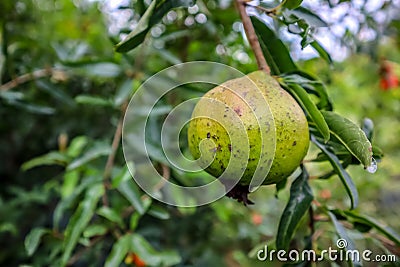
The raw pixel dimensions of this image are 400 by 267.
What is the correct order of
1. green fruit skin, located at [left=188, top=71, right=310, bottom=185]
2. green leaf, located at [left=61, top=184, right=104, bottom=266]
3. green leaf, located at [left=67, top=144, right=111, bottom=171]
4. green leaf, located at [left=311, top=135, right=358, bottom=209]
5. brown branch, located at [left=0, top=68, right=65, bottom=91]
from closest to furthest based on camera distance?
1. green fruit skin, located at [left=188, top=71, right=310, bottom=185]
2. green leaf, located at [left=311, top=135, right=358, bottom=209]
3. green leaf, located at [left=61, top=184, right=104, bottom=266]
4. green leaf, located at [left=67, top=144, right=111, bottom=171]
5. brown branch, located at [left=0, top=68, right=65, bottom=91]

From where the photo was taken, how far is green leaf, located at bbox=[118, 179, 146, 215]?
0.89m

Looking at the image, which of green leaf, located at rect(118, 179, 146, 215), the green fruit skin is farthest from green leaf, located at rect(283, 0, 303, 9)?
green leaf, located at rect(118, 179, 146, 215)

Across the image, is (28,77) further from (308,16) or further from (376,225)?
(376,225)

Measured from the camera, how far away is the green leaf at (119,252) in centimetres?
83

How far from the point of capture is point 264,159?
46 cm

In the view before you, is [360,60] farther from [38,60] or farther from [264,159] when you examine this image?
[264,159]

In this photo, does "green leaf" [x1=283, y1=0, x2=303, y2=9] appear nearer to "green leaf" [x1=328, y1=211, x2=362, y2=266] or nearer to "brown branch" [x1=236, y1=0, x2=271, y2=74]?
"brown branch" [x1=236, y1=0, x2=271, y2=74]

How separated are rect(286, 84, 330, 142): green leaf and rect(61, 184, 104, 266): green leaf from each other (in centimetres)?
51

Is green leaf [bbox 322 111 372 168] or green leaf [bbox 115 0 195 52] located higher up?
green leaf [bbox 115 0 195 52]

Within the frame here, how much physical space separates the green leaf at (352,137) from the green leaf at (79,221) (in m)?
0.53

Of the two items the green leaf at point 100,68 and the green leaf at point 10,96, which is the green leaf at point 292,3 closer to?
the green leaf at point 100,68

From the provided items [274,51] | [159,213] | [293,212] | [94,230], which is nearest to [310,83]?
[274,51]

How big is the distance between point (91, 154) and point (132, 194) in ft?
0.44

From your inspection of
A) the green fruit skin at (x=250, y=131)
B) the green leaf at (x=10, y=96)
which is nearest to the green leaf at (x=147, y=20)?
the green fruit skin at (x=250, y=131)
